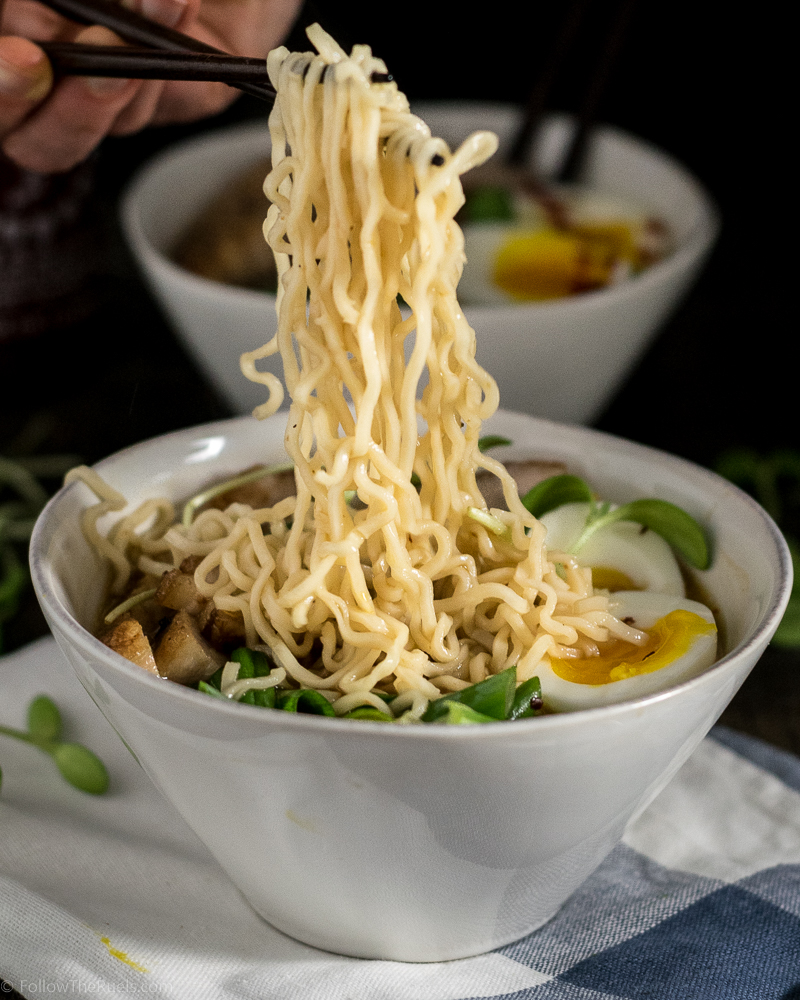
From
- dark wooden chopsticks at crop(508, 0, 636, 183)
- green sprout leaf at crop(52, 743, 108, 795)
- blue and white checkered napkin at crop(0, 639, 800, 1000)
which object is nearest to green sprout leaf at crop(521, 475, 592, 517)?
blue and white checkered napkin at crop(0, 639, 800, 1000)

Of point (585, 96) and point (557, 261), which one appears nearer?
point (557, 261)

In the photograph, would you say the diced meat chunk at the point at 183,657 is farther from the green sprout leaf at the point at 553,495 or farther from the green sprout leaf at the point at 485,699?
the green sprout leaf at the point at 553,495

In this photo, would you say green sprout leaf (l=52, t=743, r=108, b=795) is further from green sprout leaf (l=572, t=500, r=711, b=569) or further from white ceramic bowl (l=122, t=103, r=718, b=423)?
white ceramic bowl (l=122, t=103, r=718, b=423)

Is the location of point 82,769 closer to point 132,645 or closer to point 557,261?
point 132,645

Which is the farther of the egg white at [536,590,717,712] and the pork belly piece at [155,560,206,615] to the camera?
the pork belly piece at [155,560,206,615]

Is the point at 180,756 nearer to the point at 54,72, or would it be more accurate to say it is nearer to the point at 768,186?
the point at 54,72

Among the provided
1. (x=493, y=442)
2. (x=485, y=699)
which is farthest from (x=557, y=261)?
(x=485, y=699)
